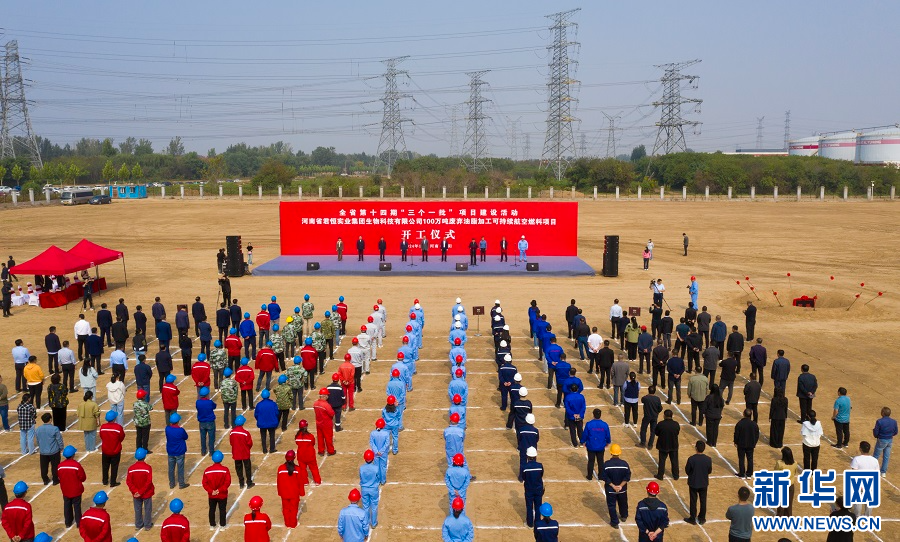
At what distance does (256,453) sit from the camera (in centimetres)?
1383

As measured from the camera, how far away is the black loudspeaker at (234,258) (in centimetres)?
3323

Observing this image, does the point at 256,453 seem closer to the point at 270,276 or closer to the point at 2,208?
the point at 270,276

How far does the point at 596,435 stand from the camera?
12102mm

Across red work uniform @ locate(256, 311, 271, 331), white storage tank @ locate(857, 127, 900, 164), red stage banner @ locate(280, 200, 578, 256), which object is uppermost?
white storage tank @ locate(857, 127, 900, 164)

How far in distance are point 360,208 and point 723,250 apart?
2208cm

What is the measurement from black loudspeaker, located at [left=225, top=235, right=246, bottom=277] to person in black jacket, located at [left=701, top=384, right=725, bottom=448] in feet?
81.1

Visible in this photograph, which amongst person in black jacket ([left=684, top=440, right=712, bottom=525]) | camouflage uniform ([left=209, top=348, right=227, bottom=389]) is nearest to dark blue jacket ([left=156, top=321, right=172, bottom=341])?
camouflage uniform ([left=209, top=348, right=227, bottom=389])

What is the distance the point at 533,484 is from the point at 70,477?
22.3 ft

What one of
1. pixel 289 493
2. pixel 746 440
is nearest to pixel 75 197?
pixel 289 493

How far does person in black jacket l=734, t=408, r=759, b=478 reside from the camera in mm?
12109

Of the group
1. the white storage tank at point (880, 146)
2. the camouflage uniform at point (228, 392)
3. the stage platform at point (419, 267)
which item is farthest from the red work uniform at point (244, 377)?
the white storage tank at point (880, 146)

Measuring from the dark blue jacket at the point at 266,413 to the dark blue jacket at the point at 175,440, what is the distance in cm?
145

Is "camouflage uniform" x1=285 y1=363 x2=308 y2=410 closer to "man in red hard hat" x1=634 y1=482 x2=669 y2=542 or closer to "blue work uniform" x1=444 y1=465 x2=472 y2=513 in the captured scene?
"blue work uniform" x1=444 y1=465 x2=472 y2=513

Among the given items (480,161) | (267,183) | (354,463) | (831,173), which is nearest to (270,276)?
(354,463)
